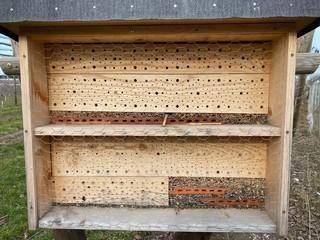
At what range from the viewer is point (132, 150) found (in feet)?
3.76

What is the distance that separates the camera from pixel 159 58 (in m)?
1.11

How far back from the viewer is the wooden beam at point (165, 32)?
0.95 m

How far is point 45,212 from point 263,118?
0.97 metres

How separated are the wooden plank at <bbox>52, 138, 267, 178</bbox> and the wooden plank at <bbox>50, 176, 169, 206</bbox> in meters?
0.03

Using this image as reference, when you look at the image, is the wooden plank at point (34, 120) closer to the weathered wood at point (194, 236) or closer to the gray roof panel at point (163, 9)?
the gray roof panel at point (163, 9)

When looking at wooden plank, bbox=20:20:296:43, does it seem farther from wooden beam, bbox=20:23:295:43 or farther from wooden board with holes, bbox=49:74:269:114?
wooden board with holes, bbox=49:74:269:114

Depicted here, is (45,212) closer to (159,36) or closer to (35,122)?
(35,122)

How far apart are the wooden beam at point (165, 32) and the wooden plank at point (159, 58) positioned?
0.07m

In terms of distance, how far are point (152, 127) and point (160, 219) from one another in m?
0.37

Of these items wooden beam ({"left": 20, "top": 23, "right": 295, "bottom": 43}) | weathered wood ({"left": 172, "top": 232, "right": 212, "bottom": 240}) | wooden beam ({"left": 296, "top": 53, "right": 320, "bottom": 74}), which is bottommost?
weathered wood ({"left": 172, "top": 232, "right": 212, "bottom": 240})

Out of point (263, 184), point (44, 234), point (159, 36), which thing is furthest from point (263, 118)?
point (44, 234)

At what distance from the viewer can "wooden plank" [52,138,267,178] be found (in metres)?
1.13

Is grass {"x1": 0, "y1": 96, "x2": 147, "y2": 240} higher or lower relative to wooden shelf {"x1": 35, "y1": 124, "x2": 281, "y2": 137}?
lower

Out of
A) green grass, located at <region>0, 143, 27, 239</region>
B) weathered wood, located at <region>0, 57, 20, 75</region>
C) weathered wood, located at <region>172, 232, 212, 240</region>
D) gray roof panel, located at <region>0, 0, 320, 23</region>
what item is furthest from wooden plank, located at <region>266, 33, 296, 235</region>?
green grass, located at <region>0, 143, 27, 239</region>
